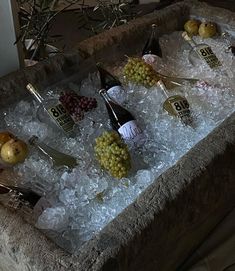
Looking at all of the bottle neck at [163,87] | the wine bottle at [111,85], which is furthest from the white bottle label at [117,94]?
the bottle neck at [163,87]

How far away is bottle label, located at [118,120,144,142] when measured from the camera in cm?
138

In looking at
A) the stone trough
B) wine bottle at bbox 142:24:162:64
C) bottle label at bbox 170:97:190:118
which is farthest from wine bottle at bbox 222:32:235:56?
the stone trough

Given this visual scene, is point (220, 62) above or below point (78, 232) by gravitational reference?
below

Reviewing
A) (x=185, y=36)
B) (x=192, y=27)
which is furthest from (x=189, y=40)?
(x=192, y=27)

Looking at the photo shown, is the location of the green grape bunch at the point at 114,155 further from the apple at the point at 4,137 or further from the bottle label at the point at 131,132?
the apple at the point at 4,137

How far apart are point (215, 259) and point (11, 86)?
804 millimetres

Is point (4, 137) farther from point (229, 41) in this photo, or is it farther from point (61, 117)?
point (229, 41)

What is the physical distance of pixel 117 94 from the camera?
5.16ft

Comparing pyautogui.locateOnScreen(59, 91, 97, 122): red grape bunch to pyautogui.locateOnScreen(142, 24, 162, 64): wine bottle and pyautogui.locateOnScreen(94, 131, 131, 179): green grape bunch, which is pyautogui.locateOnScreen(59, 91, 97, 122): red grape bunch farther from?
pyautogui.locateOnScreen(142, 24, 162, 64): wine bottle

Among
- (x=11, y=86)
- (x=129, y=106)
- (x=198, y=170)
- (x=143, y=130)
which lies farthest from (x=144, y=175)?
(x=11, y=86)

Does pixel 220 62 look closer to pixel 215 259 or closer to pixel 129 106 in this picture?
pixel 129 106

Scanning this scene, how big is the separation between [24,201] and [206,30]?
1.13m

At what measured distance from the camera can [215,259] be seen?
51.9 inches

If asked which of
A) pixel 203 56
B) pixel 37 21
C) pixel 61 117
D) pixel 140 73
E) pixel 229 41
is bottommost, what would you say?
pixel 229 41
